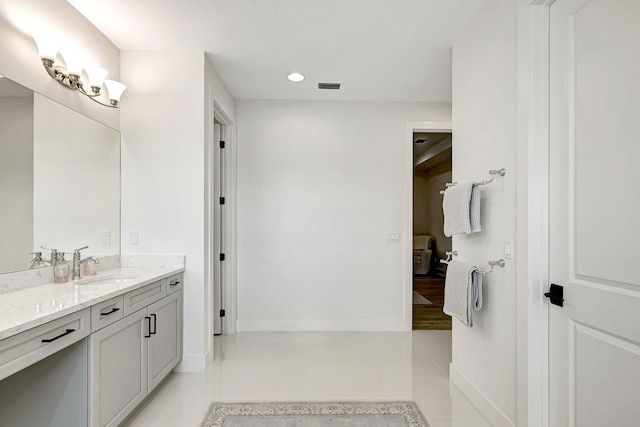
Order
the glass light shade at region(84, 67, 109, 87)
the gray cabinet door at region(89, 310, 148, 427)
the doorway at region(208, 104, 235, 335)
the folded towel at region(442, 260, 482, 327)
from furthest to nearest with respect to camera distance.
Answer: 1. the doorway at region(208, 104, 235, 335)
2. the glass light shade at region(84, 67, 109, 87)
3. the folded towel at region(442, 260, 482, 327)
4. the gray cabinet door at region(89, 310, 148, 427)

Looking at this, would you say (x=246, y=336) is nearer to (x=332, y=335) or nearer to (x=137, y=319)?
(x=332, y=335)

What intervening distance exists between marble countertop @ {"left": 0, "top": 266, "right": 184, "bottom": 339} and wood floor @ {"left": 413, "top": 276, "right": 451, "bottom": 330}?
10.5 ft

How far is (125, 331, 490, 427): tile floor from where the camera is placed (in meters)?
2.24

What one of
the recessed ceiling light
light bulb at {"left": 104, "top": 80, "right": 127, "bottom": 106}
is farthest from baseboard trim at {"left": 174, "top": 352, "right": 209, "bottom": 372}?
the recessed ceiling light

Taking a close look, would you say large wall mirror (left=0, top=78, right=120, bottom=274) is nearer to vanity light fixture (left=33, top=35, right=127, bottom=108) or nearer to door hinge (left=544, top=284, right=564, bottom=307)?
vanity light fixture (left=33, top=35, right=127, bottom=108)

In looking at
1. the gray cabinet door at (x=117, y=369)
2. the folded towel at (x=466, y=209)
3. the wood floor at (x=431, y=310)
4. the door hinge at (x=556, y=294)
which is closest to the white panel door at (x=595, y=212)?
the door hinge at (x=556, y=294)

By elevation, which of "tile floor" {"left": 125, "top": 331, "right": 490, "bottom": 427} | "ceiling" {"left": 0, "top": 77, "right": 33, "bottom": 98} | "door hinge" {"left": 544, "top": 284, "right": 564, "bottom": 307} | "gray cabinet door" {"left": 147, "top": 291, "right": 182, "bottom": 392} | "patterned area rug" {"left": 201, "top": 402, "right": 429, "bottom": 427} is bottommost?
"tile floor" {"left": 125, "top": 331, "right": 490, "bottom": 427}

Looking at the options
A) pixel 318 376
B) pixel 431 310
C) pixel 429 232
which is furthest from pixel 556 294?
pixel 429 232

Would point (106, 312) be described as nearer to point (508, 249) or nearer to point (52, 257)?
point (52, 257)

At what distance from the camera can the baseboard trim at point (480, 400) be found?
1966mm

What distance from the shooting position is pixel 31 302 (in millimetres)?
1587

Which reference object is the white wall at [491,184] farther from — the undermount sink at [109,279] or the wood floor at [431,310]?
the undermount sink at [109,279]

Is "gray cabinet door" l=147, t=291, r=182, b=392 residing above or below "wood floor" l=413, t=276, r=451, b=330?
above

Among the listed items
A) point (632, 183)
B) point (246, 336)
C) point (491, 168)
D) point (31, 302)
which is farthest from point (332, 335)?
point (632, 183)
